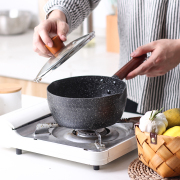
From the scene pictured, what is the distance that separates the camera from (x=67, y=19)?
3.94ft

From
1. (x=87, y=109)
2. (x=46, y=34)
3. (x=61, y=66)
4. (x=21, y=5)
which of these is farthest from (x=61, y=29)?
(x=21, y=5)

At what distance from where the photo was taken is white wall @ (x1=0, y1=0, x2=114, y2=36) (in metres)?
2.66

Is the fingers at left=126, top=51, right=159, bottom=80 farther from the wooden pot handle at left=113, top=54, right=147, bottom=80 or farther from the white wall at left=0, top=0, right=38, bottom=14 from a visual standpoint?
the white wall at left=0, top=0, right=38, bottom=14

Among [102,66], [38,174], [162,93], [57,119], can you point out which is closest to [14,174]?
[38,174]

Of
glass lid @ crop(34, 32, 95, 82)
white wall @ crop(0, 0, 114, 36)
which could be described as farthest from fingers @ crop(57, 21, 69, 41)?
white wall @ crop(0, 0, 114, 36)

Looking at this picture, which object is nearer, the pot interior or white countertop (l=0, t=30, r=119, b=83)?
the pot interior

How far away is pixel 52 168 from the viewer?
31.9 inches

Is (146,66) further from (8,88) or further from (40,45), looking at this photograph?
(8,88)

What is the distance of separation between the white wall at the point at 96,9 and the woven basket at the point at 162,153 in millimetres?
1698

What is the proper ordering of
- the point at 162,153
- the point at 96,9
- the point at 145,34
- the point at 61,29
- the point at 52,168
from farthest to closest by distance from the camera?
the point at 96,9 < the point at 145,34 < the point at 61,29 < the point at 52,168 < the point at 162,153

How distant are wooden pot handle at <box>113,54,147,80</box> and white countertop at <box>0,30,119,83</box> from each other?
77cm

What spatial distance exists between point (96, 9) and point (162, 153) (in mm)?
2117

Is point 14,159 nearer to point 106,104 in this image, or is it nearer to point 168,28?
point 106,104

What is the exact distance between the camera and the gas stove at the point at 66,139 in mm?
801
